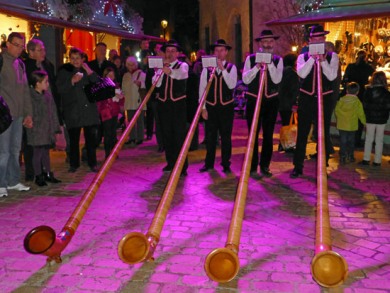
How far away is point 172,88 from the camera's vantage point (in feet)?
24.9

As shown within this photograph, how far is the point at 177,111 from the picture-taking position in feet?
25.2

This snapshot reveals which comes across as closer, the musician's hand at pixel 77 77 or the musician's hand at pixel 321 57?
the musician's hand at pixel 321 57

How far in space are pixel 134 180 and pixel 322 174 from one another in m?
3.84

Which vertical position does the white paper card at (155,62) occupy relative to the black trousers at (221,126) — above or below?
above

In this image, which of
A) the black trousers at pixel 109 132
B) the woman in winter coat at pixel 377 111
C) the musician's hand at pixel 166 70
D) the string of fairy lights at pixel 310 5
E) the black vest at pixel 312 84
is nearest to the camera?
the black vest at pixel 312 84

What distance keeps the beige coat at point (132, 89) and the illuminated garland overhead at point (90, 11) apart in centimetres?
394

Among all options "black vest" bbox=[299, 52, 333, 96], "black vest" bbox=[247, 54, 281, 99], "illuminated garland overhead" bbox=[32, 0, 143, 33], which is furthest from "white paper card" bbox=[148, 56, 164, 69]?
"illuminated garland overhead" bbox=[32, 0, 143, 33]

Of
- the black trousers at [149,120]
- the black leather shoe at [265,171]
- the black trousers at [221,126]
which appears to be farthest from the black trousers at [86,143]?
the black trousers at [149,120]

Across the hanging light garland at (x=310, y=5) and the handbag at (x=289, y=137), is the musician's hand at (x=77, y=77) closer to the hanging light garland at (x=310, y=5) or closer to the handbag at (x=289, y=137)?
the handbag at (x=289, y=137)

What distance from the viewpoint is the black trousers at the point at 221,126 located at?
25.4 ft

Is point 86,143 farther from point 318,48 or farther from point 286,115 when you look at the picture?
point 286,115

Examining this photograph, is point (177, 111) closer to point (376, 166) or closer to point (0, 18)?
point (376, 166)

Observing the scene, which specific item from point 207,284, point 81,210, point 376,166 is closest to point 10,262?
point 81,210

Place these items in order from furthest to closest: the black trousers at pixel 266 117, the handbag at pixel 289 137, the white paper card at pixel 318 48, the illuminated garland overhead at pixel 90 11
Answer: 1. the illuminated garland overhead at pixel 90 11
2. the handbag at pixel 289 137
3. the black trousers at pixel 266 117
4. the white paper card at pixel 318 48
